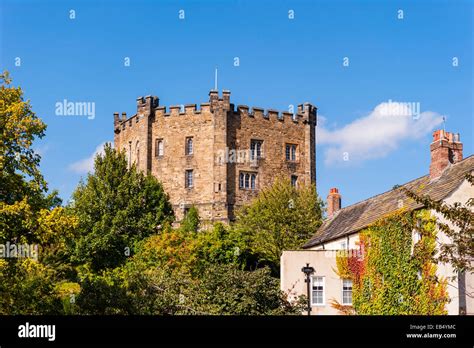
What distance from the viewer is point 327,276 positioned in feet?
121

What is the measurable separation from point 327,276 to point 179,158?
35.7 metres

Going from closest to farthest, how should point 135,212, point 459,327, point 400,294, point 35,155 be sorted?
point 459,327, point 35,155, point 400,294, point 135,212

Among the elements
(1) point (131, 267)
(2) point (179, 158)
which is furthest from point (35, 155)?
(2) point (179, 158)

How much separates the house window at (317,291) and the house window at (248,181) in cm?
3330

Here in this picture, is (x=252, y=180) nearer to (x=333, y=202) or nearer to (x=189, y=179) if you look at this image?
(x=189, y=179)

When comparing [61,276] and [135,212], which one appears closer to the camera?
[61,276]

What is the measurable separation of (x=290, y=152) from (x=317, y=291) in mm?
37434

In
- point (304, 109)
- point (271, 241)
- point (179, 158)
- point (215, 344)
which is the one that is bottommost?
point (215, 344)

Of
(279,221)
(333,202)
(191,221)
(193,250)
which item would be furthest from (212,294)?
(191,221)

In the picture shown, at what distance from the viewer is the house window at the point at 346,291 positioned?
36.6 meters

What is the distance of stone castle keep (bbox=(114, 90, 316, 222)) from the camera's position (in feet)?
227

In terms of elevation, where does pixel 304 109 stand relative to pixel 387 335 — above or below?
above

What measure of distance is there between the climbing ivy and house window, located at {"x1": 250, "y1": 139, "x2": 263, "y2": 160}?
34784mm

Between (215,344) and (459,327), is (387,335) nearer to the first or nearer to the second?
(459,327)
